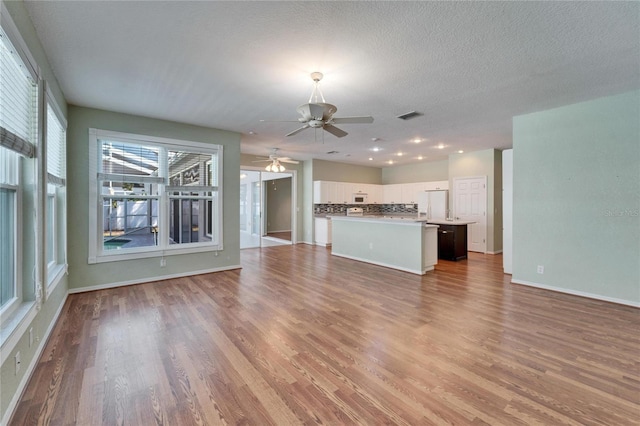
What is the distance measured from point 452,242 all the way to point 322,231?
3.81 metres

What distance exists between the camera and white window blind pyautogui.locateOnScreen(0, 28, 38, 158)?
1.83 metres

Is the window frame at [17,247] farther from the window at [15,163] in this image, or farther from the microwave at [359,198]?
the microwave at [359,198]

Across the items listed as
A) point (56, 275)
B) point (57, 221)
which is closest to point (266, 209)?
point (57, 221)

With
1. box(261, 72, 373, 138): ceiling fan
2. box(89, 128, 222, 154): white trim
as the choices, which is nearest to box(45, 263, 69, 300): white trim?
box(89, 128, 222, 154): white trim

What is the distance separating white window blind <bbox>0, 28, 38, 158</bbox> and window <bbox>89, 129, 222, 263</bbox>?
2.13 meters

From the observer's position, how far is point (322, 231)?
28.8 feet

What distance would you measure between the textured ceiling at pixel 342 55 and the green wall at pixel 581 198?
0.37 m

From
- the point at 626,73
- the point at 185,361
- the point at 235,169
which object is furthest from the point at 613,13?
the point at 235,169

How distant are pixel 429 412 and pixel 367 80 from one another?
316 centimetres

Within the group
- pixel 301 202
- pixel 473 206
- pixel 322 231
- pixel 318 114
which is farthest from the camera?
pixel 301 202

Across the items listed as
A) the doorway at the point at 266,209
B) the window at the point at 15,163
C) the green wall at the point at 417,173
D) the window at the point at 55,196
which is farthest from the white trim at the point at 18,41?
the green wall at the point at 417,173

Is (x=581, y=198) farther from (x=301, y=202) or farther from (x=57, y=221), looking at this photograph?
(x=57, y=221)

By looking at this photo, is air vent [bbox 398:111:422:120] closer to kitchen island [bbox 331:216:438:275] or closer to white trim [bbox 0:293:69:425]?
kitchen island [bbox 331:216:438:275]

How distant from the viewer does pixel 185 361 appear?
2.34m
